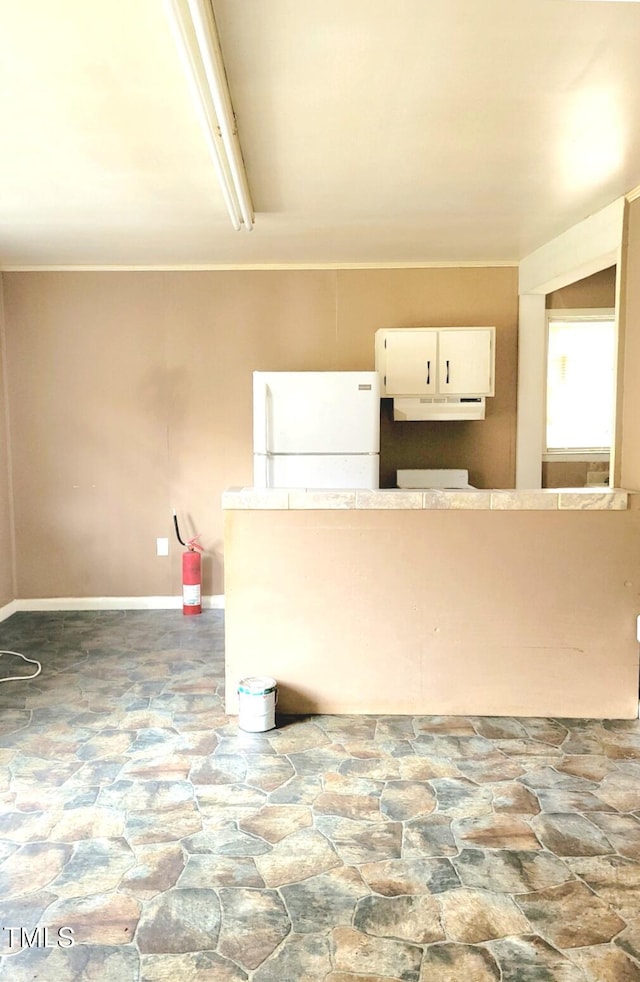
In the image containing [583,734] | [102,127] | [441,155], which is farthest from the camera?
[583,734]

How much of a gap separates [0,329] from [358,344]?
260 cm

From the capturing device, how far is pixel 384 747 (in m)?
2.58

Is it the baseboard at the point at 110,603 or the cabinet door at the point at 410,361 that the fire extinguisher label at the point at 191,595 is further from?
the cabinet door at the point at 410,361

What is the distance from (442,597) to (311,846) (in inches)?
49.3

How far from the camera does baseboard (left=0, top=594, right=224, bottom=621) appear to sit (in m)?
4.58

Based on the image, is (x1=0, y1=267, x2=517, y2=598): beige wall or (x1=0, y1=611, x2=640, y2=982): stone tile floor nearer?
(x1=0, y1=611, x2=640, y2=982): stone tile floor

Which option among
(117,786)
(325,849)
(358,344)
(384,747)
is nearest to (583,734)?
(384,747)

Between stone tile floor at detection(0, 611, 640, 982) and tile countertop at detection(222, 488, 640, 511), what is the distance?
3.28ft

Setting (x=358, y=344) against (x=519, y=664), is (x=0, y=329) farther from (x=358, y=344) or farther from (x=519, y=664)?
(x=519, y=664)

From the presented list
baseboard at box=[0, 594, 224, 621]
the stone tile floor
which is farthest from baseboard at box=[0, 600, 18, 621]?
the stone tile floor

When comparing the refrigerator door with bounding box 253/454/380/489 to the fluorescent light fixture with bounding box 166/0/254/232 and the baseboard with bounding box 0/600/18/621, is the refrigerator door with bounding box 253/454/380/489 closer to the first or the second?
the fluorescent light fixture with bounding box 166/0/254/232

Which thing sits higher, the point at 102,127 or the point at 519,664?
the point at 102,127

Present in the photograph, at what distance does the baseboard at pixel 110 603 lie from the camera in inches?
180

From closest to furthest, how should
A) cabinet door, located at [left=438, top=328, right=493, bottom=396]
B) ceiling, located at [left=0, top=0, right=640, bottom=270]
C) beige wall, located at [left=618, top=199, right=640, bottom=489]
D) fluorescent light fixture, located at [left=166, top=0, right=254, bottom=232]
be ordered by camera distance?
fluorescent light fixture, located at [left=166, top=0, right=254, bottom=232]
ceiling, located at [left=0, top=0, right=640, bottom=270]
beige wall, located at [left=618, top=199, right=640, bottom=489]
cabinet door, located at [left=438, top=328, right=493, bottom=396]
